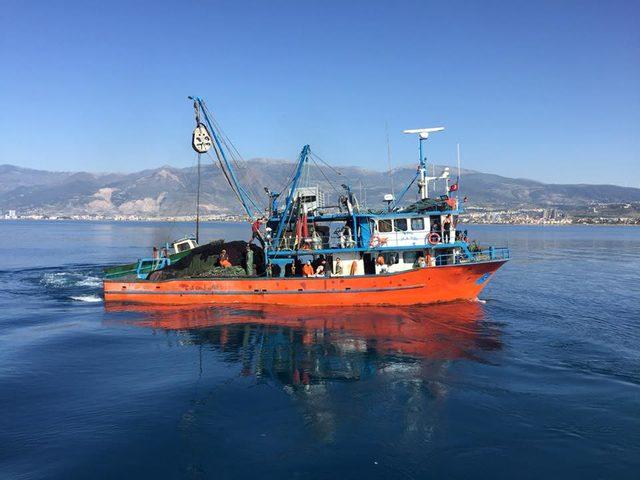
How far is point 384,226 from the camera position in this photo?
26.7 m

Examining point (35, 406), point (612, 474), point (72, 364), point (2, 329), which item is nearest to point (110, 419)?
point (35, 406)

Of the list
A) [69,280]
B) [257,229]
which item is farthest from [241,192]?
[69,280]

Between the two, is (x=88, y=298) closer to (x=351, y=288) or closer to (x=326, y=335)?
(x=351, y=288)

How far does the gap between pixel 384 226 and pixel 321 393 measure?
537 inches

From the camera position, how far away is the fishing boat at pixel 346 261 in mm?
25828

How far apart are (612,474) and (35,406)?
15425 millimetres

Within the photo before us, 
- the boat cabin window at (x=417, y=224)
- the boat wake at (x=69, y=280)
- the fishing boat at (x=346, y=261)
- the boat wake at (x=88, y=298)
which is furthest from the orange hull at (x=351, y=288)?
the boat wake at (x=69, y=280)

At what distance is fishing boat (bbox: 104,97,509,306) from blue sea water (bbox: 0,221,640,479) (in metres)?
1.22

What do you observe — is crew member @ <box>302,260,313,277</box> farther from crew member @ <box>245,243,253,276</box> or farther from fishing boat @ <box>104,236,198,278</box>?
fishing boat @ <box>104,236,198,278</box>

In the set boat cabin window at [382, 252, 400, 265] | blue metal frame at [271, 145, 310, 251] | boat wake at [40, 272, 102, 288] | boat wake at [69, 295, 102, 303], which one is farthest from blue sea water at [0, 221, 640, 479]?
boat wake at [40, 272, 102, 288]

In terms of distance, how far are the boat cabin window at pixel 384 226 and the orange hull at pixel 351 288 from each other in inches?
106

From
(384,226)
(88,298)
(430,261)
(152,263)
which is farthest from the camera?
(152,263)

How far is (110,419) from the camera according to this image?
12.9 m

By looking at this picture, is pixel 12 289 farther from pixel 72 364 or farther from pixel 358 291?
pixel 358 291
